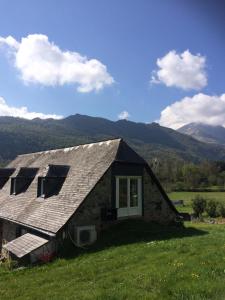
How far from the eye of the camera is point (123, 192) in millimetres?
19578

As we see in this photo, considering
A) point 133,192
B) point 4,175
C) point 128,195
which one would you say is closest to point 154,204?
point 133,192

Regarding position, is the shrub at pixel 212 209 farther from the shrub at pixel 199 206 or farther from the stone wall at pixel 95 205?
the stone wall at pixel 95 205

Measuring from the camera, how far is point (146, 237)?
55.3 feet

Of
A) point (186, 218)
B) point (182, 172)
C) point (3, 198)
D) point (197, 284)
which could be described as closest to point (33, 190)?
point (3, 198)

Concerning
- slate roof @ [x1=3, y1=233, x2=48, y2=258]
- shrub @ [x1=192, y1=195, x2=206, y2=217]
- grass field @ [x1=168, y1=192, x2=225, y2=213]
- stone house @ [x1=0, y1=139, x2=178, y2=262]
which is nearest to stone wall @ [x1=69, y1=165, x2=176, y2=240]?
stone house @ [x1=0, y1=139, x2=178, y2=262]

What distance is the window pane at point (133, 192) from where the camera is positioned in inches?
784

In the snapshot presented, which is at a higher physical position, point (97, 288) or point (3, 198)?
point (3, 198)

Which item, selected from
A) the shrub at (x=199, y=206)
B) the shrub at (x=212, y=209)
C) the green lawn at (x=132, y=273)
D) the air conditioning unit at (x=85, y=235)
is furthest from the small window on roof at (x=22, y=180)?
the shrub at (x=199, y=206)

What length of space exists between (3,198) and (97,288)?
1733 centimetres

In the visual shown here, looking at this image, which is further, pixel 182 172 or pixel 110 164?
pixel 182 172

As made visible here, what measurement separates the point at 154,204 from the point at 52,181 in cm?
610

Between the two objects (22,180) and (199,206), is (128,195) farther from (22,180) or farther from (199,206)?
(199,206)

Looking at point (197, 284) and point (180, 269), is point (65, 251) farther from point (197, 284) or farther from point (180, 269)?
point (197, 284)

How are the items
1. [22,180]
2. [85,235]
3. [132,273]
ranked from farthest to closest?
[22,180] → [85,235] → [132,273]
